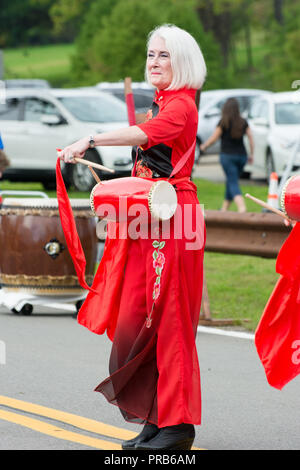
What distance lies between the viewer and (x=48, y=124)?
20.8 m

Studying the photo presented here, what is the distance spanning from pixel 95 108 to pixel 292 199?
15880mm

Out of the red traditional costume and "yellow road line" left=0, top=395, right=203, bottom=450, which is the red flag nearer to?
the red traditional costume

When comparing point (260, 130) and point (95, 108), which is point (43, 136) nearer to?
point (95, 108)

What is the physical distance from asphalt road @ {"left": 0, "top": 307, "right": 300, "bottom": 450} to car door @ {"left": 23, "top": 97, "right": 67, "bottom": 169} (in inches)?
442

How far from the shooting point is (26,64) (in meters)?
89.2

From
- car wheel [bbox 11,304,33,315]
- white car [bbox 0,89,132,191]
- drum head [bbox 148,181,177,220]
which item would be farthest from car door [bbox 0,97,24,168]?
drum head [bbox 148,181,177,220]

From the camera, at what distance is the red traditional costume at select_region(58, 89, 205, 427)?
549 centimetres

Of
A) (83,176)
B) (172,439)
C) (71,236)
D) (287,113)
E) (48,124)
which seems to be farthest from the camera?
(287,113)

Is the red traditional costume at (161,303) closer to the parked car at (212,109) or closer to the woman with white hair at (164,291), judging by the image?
the woman with white hair at (164,291)

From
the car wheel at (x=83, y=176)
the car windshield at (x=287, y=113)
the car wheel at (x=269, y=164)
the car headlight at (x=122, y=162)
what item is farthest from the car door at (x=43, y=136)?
the car windshield at (x=287, y=113)

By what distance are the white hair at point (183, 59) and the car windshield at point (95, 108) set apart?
15.1m

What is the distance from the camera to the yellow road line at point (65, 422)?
5.88 m

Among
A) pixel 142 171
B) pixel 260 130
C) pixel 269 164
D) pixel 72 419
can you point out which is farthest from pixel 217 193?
pixel 142 171
